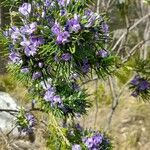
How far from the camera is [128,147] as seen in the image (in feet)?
22.1

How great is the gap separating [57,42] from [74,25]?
0.08 meters

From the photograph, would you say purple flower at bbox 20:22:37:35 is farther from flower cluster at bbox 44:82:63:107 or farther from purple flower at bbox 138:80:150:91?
purple flower at bbox 138:80:150:91

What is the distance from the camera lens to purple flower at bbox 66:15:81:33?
1679 millimetres

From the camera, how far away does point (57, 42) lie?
67.4 inches

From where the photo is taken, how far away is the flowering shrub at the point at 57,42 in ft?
5.64

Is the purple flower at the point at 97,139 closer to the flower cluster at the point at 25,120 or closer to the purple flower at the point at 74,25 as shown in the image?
the flower cluster at the point at 25,120

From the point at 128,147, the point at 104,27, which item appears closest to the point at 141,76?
the point at 104,27

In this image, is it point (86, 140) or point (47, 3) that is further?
point (86, 140)

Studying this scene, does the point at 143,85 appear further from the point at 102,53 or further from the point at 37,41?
the point at 37,41

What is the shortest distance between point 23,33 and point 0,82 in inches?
225

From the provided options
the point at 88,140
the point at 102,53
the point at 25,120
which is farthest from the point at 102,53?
the point at 25,120

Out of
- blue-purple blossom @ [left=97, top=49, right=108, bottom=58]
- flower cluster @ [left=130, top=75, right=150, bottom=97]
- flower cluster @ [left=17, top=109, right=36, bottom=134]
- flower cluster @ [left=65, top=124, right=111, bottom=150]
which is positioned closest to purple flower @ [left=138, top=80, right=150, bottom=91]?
flower cluster @ [left=130, top=75, right=150, bottom=97]

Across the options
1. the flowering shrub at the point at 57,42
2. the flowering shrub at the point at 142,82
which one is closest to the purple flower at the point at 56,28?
the flowering shrub at the point at 57,42

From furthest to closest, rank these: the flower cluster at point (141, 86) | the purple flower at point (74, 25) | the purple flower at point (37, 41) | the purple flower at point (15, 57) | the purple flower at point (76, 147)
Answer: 1. the flower cluster at point (141, 86)
2. the purple flower at point (76, 147)
3. the purple flower at point (15, 57)
4. the purple flower at point (37, 41)
5. the purple flower at point (74, 25)
